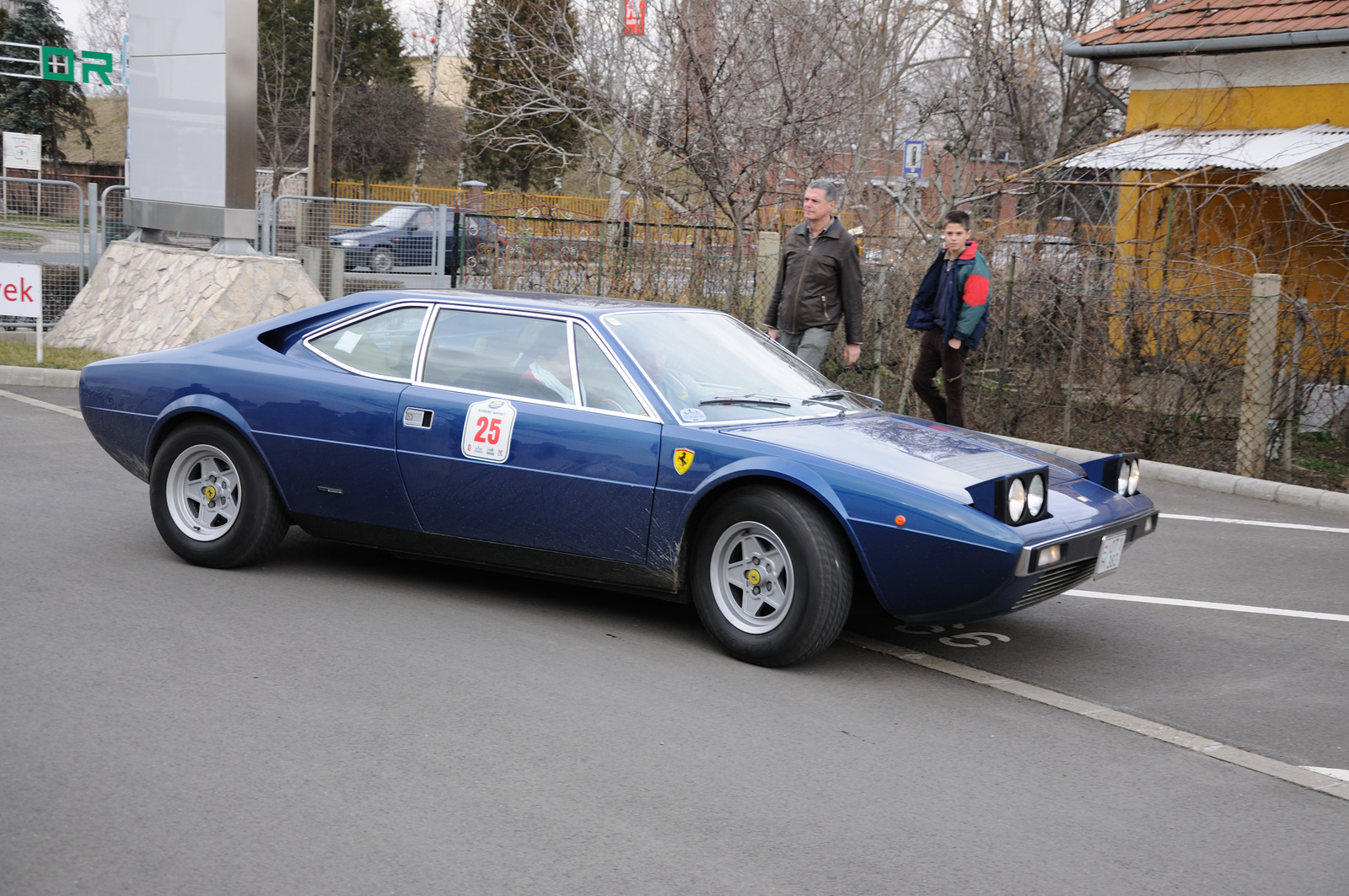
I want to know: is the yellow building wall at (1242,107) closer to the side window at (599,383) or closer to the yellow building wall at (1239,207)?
the yellow building wall at (1239,207)

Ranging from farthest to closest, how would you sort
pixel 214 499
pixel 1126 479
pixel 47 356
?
pixel 47 356, pixel 214 499, pixel 1126 479

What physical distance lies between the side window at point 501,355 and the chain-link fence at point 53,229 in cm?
1135

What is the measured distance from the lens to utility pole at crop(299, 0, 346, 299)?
601 inches

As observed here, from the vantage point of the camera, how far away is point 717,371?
5520 mm

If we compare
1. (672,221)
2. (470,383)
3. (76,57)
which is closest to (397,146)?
(76,57)

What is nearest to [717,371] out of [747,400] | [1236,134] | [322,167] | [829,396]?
[747,400]

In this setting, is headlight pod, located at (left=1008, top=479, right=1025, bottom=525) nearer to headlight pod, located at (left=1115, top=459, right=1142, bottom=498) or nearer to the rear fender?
headlight pod, located at (left=1115, top=459, right=1142, bottom=498)

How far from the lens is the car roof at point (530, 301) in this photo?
5492 mm

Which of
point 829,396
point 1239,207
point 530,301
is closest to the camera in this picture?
point 530,301

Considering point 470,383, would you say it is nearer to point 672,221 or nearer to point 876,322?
point 876,322

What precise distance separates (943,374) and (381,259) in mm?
8513

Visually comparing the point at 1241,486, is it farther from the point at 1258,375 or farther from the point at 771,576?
the point at 771,576

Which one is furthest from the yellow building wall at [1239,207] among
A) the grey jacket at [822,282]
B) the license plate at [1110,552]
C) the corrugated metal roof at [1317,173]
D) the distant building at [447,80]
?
the distant building at [447,80]

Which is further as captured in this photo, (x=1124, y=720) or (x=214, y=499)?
(x=214, y=499)
